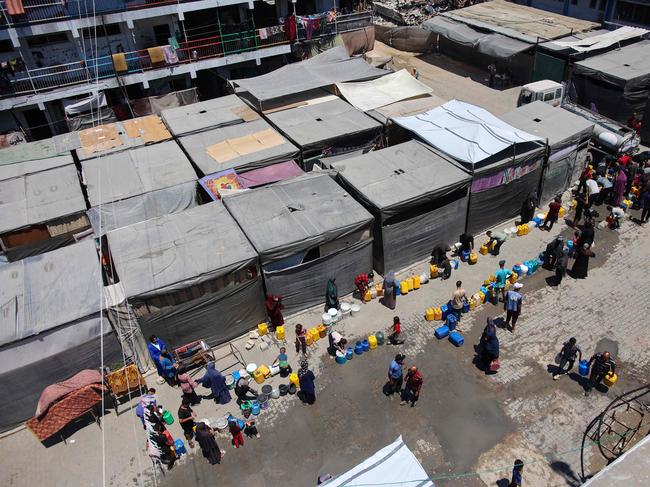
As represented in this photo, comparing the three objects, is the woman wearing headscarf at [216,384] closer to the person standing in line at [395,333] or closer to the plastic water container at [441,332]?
the person standing in line at [395,333]

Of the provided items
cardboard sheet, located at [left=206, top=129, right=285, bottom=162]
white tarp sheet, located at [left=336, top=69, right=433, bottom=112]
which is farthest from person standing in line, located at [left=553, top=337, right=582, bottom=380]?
white tarp sheet, located at [left=336, top=69, right=433, bottom=112]

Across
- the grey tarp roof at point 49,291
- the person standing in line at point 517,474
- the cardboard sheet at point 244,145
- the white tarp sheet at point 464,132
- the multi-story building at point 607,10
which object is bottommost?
the person standing in line at point 517,474

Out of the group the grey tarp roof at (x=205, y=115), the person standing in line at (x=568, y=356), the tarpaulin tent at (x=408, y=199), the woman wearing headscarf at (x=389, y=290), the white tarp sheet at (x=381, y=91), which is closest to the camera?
the person standing in line at (x=568, y=356)

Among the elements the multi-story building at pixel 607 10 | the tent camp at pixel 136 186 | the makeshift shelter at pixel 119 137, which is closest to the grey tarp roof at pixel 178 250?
the tent camp at pixel 136 186

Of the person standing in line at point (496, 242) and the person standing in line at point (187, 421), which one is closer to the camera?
the person standing in line at point (187, 421)

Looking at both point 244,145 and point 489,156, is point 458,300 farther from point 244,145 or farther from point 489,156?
point 244,145

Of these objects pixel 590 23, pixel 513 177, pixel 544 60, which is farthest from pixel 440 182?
pixel 590 23

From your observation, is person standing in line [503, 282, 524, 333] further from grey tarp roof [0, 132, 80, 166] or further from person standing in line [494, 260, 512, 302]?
grey tarp roof [0, 132, 80, 166]

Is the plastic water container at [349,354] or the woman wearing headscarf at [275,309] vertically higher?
the woman wearing headscarf at [275,309]
